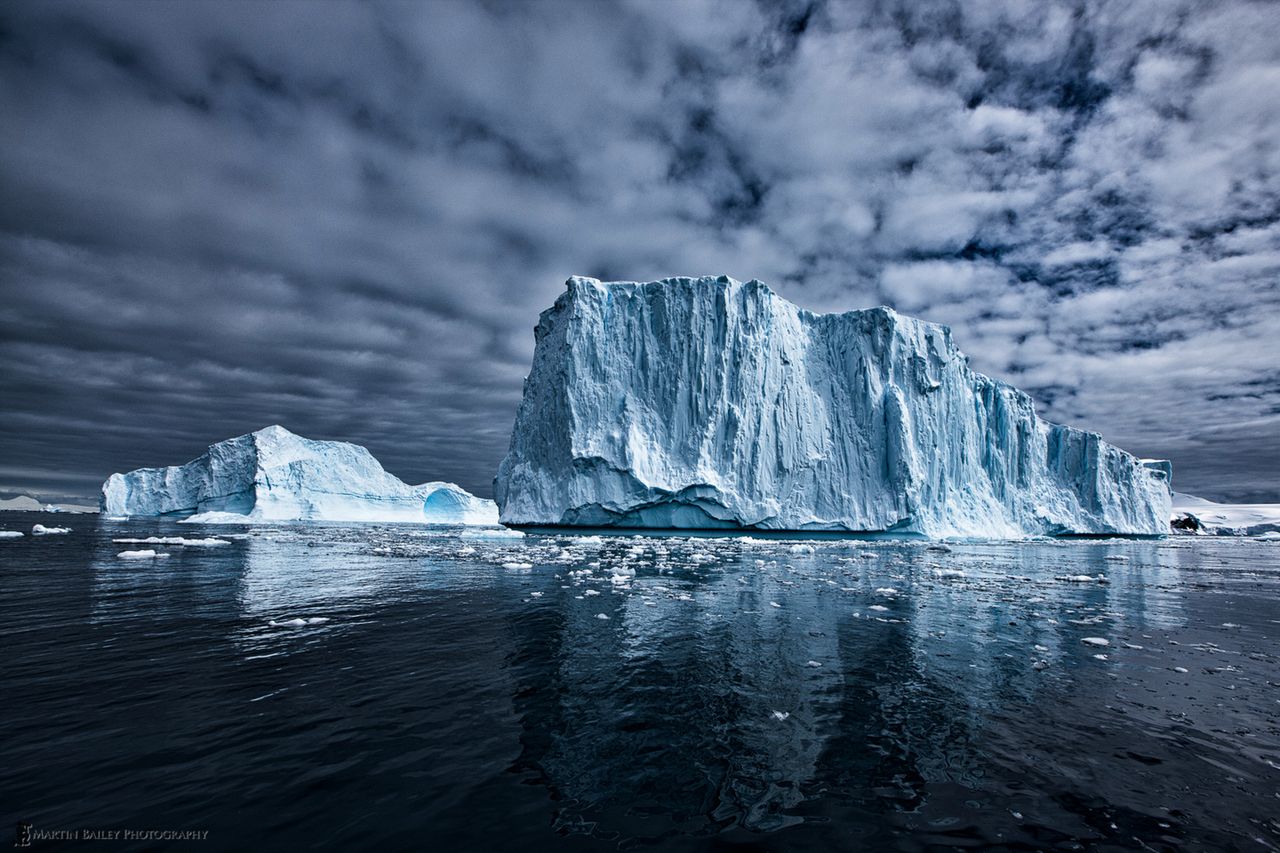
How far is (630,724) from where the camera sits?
14.4ft

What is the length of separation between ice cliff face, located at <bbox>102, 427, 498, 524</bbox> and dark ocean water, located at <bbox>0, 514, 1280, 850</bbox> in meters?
56.8

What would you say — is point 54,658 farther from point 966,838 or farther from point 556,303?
point 556,303

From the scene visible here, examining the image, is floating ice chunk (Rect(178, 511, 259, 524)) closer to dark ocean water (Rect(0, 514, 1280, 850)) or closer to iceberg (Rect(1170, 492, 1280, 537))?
dark ocean water (Rect(0, 514, 1280, 850))

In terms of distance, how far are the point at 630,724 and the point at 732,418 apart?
2886cm

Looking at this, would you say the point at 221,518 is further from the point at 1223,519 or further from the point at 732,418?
the point at 1223,519

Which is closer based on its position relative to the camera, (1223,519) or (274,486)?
(274,486)

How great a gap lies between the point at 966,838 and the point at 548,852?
7.26ft

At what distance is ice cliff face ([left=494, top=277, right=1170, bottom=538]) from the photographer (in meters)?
32.5

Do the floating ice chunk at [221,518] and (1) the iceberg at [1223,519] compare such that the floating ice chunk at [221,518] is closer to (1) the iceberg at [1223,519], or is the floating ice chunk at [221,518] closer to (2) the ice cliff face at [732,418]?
(2) the ice cliff face at [732,418]

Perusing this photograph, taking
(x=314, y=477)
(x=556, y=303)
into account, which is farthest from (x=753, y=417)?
(x=314, y=477)

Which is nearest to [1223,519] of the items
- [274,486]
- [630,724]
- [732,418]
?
[732,418]

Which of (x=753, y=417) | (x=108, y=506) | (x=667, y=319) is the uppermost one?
(x=667, y=319)

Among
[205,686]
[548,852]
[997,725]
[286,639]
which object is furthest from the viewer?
[286,639]

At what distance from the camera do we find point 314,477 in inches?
2443
